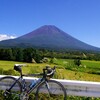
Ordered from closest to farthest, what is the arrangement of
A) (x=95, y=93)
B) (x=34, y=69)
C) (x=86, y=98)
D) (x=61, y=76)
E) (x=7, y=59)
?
1. (x=95, y=93)
2. (x=86, y=98)
3. (x=61, y=76)
4. (x=34, y=69)
5. (x=7, y=59)

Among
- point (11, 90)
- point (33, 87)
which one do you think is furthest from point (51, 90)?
point (11, 90)

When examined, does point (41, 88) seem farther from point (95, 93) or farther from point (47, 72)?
point (95, 93)

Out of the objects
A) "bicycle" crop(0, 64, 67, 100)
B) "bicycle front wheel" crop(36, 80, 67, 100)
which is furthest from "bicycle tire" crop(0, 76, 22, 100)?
"bicycle front wheel" crop(36, 80, 67, 100)

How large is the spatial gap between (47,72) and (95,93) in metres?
1.01

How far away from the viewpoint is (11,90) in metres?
6.33

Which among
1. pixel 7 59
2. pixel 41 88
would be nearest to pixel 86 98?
pixel 41 88

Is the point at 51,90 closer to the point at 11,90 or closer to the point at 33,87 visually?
the point at 33,87

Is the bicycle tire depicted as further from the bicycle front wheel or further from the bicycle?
the bicycle front wheel

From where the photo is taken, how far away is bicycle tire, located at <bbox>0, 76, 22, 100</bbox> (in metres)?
6.24

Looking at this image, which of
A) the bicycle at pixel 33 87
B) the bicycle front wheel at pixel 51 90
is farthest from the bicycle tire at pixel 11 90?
the bicycle front wheel at pixel 51 90

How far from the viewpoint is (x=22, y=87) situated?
20.1ft

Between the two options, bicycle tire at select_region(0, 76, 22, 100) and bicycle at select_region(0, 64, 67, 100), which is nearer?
bicycle at select_region(0, 64, 67, 100)

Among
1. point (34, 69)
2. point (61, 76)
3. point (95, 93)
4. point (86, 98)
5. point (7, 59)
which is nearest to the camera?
point (95, 93)

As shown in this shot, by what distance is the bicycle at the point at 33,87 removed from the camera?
5.98 meters
